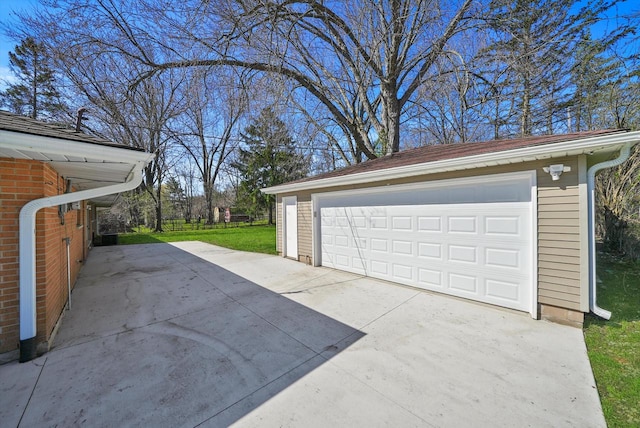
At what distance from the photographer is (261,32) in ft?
21.9

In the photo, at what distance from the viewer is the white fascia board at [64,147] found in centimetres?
222

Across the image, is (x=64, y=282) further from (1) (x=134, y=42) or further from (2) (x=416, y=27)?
(2) (x=416, y=27)

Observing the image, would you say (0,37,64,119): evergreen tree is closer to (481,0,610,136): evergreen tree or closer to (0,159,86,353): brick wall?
(0,159,86,353): brick wall

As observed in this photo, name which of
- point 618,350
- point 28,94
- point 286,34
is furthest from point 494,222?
point 28,94

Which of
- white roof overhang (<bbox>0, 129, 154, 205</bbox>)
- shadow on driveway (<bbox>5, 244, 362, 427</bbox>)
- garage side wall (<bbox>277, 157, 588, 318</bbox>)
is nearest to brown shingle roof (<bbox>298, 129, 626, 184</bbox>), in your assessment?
garage side wall (<bbox>277, 157, 588, 318</bbox>)

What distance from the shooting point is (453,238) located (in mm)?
4629

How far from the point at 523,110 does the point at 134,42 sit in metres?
12.8

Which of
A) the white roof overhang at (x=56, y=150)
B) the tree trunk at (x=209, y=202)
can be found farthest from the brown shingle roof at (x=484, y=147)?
the tree trunk at (x=209, y=202)

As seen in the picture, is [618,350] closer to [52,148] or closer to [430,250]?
[430,250]

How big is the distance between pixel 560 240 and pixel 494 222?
0.83 m

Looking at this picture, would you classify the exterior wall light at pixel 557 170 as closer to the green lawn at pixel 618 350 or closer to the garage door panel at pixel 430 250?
the garage door panel at pixel 430 250

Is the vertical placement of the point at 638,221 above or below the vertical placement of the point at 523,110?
below

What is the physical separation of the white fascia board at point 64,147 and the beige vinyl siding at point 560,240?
530cm

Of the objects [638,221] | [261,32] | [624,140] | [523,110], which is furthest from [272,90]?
[638,221]
